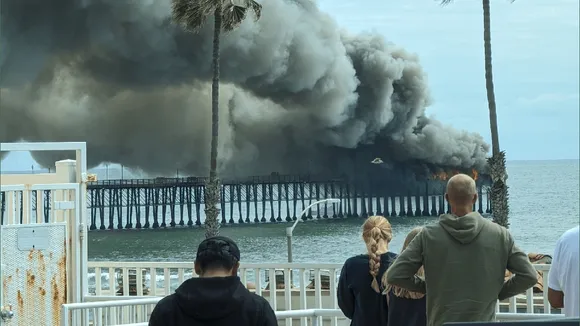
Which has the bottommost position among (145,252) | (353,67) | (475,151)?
(145,252)

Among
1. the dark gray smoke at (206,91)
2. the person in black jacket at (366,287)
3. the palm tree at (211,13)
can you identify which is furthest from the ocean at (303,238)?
the person in black jacket at (366,287)

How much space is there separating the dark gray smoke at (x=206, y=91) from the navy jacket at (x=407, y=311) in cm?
7091

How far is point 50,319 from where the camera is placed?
689 cm

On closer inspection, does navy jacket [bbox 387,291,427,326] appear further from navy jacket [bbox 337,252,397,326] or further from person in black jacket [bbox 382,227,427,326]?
navy jacket [bbox 337,252,397,326]

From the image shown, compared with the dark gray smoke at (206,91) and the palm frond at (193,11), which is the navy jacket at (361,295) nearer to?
the palm frond at (193,11)

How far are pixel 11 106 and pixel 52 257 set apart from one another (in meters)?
74.5

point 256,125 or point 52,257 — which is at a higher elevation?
point 256,125

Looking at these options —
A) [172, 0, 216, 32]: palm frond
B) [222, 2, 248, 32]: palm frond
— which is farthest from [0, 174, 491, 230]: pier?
[222, 2, 248, 32]: palm frond

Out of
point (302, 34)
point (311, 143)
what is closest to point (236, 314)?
point (302, 34)

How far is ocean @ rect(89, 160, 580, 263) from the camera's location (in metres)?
71.4

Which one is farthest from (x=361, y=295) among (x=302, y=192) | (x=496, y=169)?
(x=302, y=192)

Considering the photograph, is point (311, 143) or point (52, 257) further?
point (311, 143)

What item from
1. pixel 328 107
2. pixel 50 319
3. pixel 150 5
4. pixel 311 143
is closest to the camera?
pixel 50 319

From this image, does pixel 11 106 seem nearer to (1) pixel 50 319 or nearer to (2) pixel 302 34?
(2) pixel 302 34
